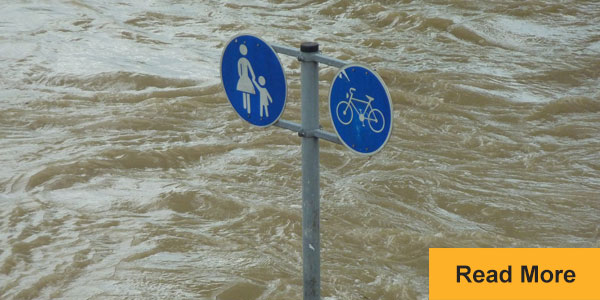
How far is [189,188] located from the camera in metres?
5.44

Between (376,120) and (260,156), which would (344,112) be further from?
(260,156)

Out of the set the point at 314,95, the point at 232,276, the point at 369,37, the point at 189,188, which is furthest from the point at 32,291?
the point at 369,37

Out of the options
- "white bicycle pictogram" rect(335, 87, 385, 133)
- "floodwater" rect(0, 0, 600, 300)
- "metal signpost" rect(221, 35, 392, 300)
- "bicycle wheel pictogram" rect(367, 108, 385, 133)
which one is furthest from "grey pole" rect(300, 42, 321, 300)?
"floodwater" rect(0, 0, 600, 300)

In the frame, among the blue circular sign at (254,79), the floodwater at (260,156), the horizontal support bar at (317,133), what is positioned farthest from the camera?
the floodwater at (260,156)

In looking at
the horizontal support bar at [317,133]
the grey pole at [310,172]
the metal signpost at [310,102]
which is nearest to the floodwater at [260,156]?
the grey pole at [310,172]

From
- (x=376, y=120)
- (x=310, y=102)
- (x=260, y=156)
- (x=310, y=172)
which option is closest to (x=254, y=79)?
(x=310, y=102)

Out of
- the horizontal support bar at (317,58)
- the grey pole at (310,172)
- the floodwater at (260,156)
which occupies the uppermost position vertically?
the horizontal support bar at (317,58)

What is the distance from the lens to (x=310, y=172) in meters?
2.68

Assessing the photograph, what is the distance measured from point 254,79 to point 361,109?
0.43 metres

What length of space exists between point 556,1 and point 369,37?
2.83 metres

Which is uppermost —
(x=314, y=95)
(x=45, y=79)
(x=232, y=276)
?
(x=314, y=95)

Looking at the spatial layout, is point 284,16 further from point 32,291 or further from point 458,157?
point 32,291

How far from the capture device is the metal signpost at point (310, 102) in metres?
2.46

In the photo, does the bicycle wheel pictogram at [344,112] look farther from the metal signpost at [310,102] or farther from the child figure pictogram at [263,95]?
the child figure pictogram at [263,95]
